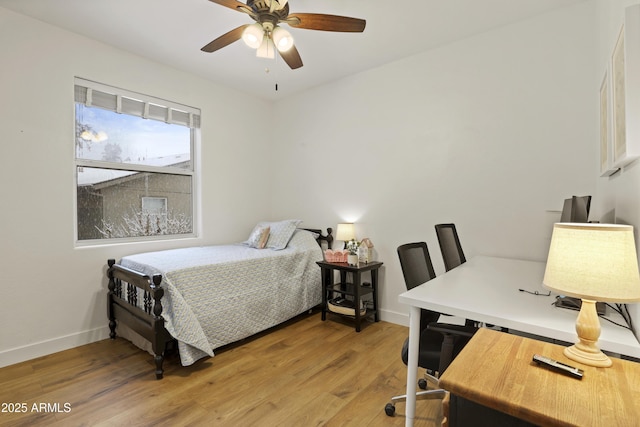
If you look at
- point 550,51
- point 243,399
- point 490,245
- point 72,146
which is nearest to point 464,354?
point 243,399

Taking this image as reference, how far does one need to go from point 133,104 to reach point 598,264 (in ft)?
11.8

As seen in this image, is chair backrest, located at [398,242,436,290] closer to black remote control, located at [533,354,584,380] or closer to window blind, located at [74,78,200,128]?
black remote control, located at [533,354,584,380]

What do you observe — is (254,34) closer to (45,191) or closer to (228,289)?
(228,289)

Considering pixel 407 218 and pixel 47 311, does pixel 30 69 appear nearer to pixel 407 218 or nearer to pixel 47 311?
pixel 47 311

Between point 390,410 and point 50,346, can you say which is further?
point 50,346

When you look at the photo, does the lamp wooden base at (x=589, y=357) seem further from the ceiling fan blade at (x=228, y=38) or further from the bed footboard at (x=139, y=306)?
the ceiling fan blade at (x=228, y=38)

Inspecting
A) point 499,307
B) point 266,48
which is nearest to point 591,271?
point 499,307

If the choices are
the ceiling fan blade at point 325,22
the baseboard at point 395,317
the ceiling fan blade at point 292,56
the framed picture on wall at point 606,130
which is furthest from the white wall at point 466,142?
the ceiling fan blade at point 325,22

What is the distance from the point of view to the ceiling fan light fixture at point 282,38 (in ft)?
6.48

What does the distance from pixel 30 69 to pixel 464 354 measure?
3474 mm

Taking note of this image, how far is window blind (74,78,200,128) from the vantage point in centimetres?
272

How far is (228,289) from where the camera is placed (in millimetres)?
2559

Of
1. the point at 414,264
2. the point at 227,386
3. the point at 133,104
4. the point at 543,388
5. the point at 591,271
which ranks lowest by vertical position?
the point at 227,386

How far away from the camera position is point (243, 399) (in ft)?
6.27
